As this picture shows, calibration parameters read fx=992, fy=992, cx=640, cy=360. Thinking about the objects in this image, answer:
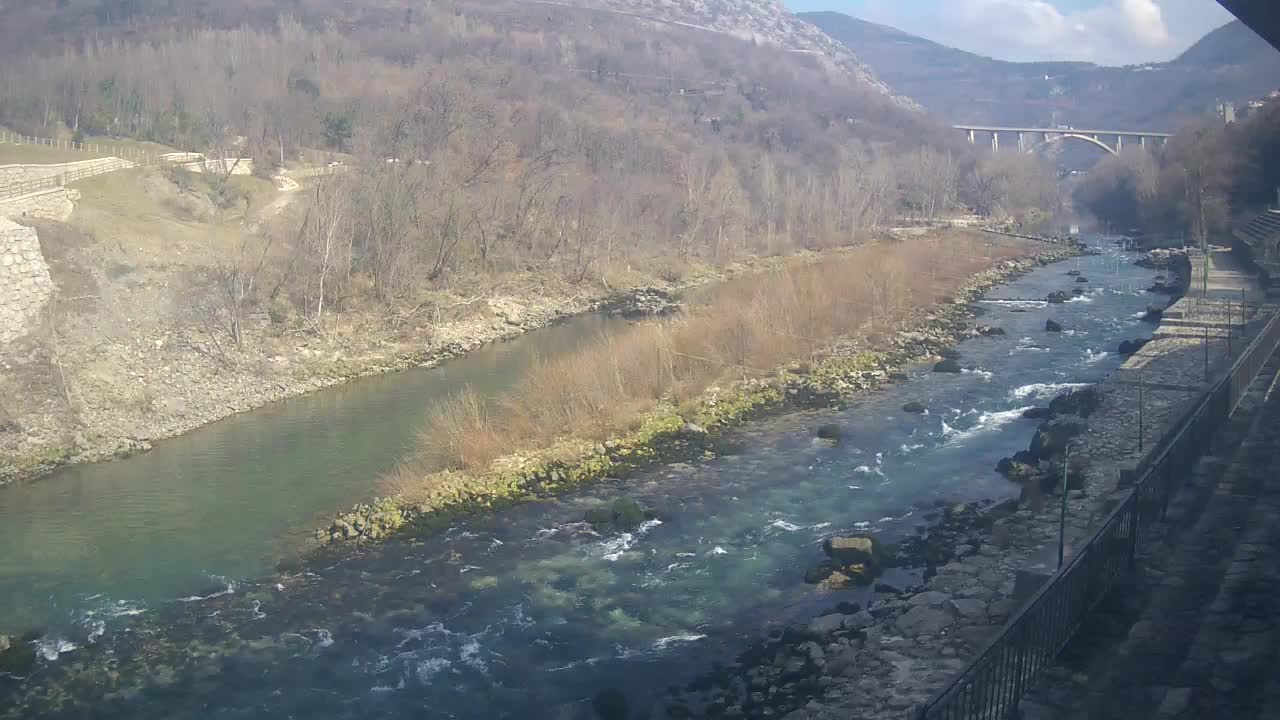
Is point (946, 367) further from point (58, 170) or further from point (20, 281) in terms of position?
point (58, 170)

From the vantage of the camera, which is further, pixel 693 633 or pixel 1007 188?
pixel 1007 188

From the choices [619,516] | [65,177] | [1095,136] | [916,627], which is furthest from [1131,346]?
[1095,136]

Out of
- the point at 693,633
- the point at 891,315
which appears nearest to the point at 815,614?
the point at 693,633

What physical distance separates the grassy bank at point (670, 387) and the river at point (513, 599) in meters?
0.72

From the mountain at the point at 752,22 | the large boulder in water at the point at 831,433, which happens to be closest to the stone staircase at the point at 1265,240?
the large boulder in water at the point at 831,433

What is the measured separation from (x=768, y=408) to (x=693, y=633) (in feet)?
26.1

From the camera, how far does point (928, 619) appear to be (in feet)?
28.0

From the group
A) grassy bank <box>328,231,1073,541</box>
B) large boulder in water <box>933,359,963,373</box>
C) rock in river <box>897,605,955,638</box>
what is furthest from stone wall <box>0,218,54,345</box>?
large boulder in water <box>933,359,963,373</box>

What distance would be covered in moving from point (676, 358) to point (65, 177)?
60.5ft

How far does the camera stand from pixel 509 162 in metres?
37.8

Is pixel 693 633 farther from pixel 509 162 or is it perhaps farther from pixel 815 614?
pixel 509 162

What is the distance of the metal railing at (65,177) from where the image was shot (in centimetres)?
2331

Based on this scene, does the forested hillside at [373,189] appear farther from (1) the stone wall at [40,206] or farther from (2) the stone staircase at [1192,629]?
(2) the stone staircase at [1192,629]

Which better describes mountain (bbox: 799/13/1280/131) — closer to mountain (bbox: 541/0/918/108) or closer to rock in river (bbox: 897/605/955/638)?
mountain (bbox: 541/0/918/108)
